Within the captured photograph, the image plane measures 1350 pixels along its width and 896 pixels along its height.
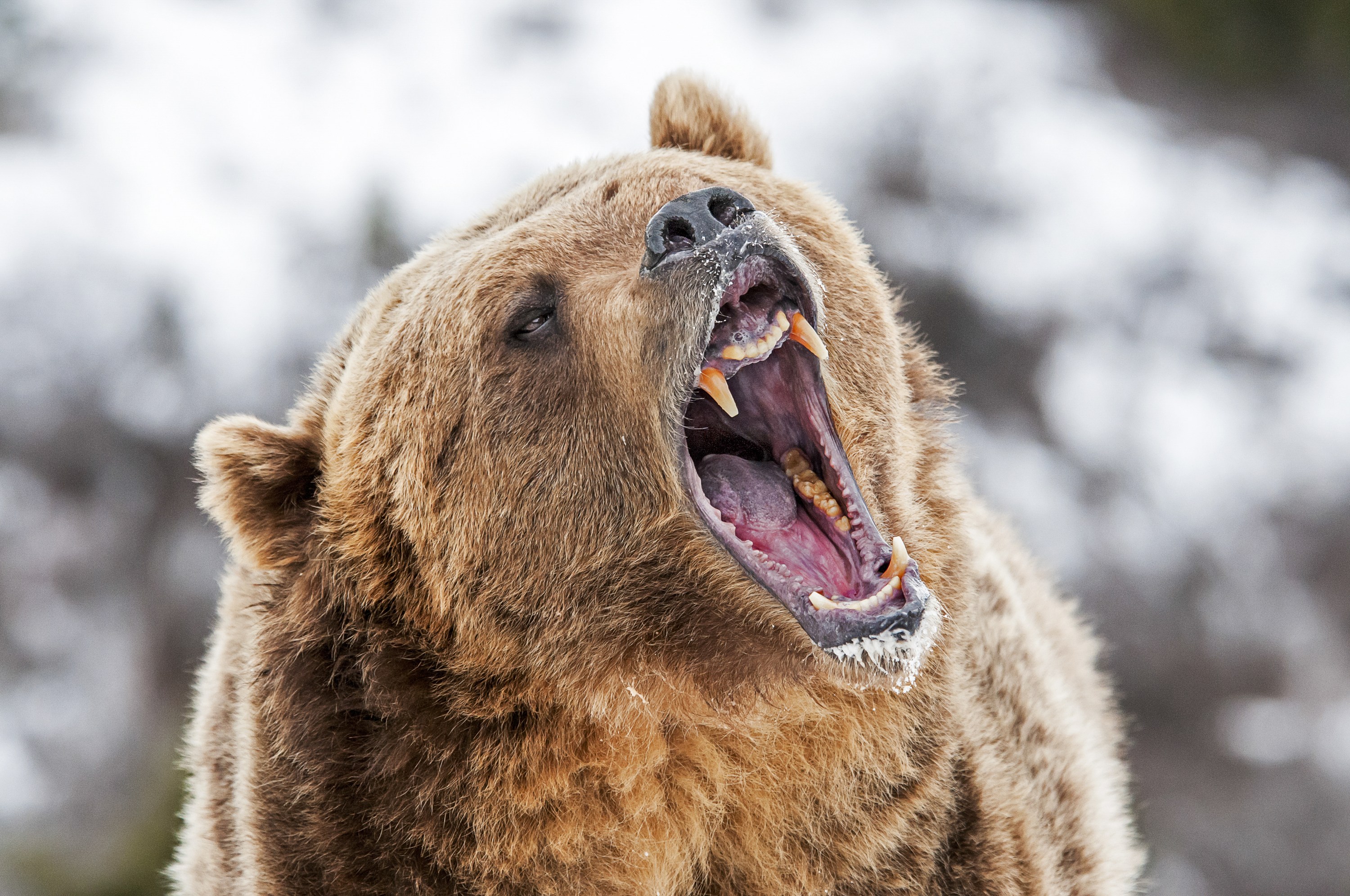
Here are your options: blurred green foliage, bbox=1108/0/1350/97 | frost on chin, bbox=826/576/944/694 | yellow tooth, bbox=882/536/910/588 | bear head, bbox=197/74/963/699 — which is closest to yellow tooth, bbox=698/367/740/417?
bear head, bbox=197/74/963/699

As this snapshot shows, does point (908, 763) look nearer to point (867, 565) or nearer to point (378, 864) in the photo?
point (867, 565)

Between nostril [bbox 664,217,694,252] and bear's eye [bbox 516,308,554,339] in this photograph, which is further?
bear's eye [bbox 516,308,554,339]

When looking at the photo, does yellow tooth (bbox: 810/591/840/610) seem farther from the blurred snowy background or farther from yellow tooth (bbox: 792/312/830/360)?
the blurred snowy background

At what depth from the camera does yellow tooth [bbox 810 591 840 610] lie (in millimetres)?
2611

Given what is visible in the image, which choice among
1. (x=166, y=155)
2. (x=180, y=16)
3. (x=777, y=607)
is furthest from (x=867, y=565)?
(x=180, y=16)

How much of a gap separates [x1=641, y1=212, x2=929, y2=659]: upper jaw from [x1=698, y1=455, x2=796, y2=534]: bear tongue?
1 cm

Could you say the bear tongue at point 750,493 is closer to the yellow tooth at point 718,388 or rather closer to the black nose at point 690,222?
the yellow tooth at point 718,388

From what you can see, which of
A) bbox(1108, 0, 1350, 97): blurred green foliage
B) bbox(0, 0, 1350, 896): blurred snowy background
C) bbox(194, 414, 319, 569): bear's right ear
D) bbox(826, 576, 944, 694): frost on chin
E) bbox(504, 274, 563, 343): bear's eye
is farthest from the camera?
bbox(1108, 0, 1350, 97): blurred green foliage

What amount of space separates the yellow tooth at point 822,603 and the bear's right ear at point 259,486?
54.3 inches

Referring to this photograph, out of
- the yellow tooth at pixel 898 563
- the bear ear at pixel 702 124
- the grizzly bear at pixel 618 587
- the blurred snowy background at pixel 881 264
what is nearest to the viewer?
the yellow tooth at pixel 898 563

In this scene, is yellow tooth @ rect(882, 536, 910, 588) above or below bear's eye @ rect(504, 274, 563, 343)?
below

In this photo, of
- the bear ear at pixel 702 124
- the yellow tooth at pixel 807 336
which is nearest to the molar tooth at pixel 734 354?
the yellow tooth at pixel 807 336

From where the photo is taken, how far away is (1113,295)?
44.1 ft

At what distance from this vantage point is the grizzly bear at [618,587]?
9.17ft
